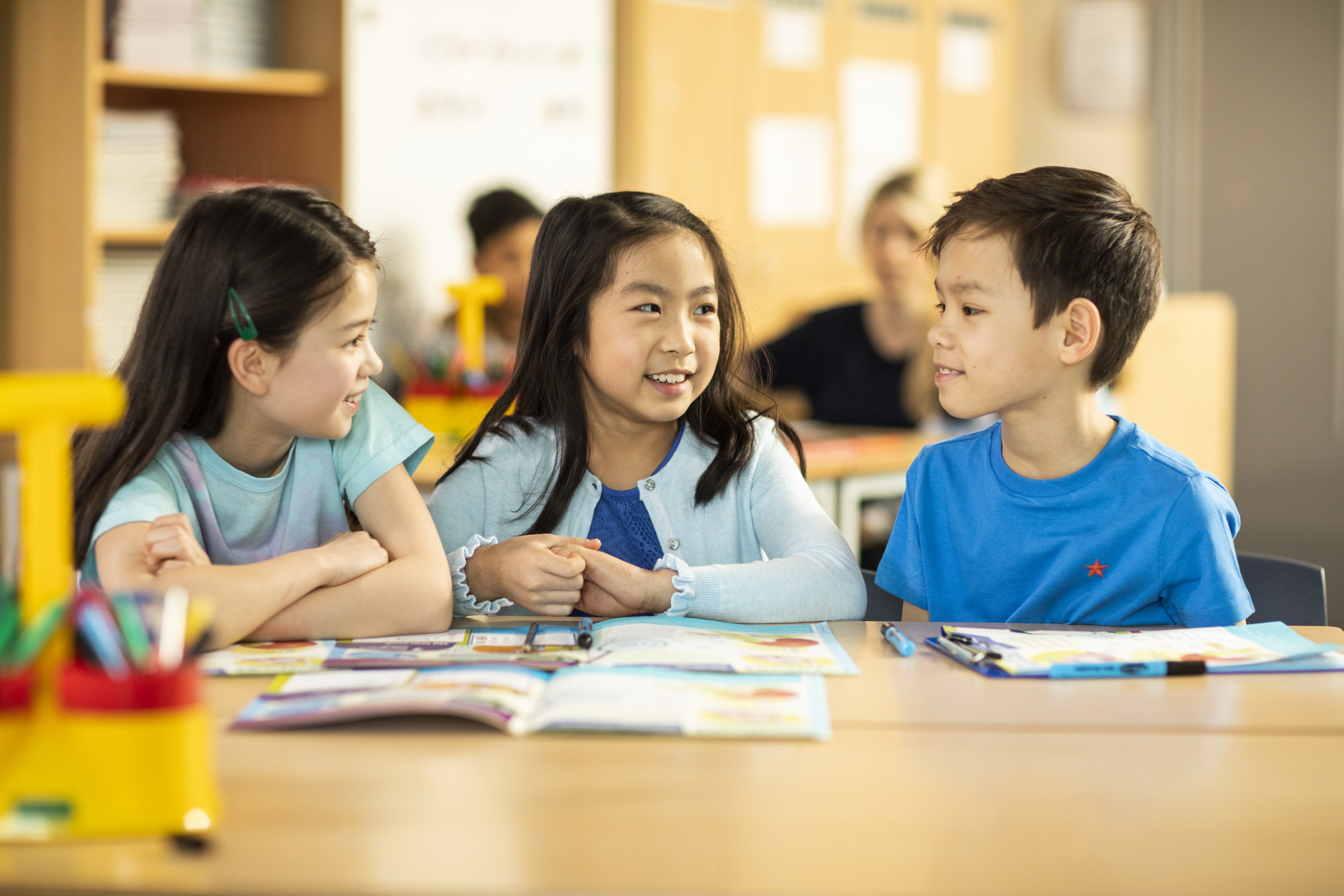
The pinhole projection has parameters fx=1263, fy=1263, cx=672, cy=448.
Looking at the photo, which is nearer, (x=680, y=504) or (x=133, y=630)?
(x=133, y=630)

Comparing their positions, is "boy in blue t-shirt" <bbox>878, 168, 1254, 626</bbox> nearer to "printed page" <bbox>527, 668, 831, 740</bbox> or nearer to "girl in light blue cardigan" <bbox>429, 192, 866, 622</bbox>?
"girl in light blue cardigan" <bbox>429, 192, 866, 622</bbox>

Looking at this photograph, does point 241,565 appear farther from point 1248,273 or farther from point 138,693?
point 1248,273

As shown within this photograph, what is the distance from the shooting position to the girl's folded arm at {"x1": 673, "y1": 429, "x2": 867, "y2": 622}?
4.15 ft

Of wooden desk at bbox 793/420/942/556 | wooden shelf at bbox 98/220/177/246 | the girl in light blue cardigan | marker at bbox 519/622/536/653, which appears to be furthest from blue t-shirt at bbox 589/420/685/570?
wooden shelf at bbox 98/220/177/246

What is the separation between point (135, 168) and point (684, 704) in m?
2.87

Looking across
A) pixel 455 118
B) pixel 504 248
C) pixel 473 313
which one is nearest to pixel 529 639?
pixel 473 313

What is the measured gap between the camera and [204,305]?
49.6 inches

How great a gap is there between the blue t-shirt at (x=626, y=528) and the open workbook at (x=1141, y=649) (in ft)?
1.55

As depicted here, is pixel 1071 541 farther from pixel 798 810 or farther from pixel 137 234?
pixel 137 234

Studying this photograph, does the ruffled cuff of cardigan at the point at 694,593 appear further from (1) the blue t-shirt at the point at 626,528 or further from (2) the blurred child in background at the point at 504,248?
(2) the blurred child in background at the point at 504,248

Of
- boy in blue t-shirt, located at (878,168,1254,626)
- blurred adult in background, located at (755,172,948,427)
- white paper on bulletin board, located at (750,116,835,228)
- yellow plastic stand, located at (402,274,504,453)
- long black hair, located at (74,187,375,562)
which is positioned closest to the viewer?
long black hair, located at (74,187,375,562)

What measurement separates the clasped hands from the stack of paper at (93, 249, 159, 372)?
2.32 metres

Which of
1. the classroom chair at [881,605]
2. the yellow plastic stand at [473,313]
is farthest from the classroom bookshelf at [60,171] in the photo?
the classroom chair at [881,605]

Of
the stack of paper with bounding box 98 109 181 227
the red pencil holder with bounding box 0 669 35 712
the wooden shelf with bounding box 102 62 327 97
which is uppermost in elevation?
the wooden shelf with bounding box 102 62 327 97
